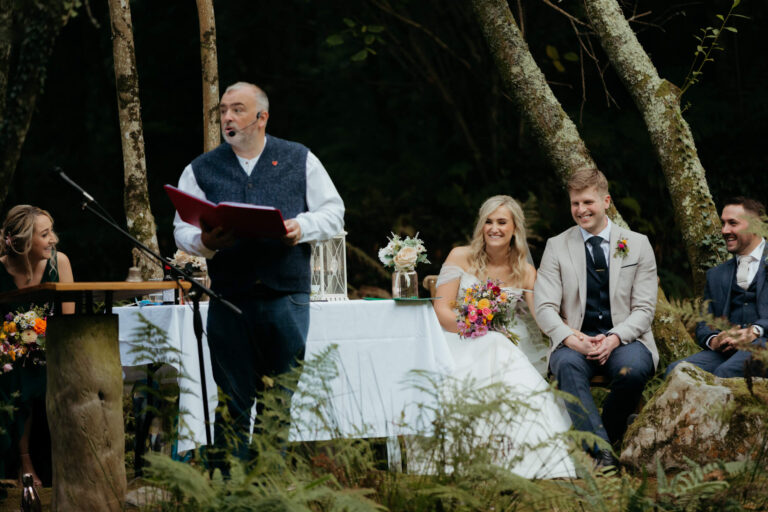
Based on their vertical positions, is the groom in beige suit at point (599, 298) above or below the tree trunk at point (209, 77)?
below

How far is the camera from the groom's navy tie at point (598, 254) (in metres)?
5.38

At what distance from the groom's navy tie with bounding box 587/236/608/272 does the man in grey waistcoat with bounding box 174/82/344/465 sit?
6.84ft

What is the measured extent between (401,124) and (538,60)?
8.09 feet

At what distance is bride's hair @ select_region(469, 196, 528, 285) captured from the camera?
230 inches

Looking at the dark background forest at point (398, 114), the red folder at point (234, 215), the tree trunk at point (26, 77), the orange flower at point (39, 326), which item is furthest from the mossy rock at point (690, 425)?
the tree trunk at point (26, 77)

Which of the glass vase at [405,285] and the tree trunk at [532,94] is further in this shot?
the tree trunk at [532,94]

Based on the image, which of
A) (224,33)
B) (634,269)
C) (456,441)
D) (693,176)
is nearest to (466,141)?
(224,33)

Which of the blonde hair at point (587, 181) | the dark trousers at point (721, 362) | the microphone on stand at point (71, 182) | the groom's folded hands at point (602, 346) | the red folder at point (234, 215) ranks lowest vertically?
the dark trousers at point (721, 362)

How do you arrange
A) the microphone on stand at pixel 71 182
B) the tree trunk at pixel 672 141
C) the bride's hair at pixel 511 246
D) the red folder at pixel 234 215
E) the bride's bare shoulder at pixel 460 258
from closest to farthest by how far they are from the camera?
the microphone on stand at pixel 71 182 < the red folder at pixel 234 215 < the bride's hair at pixel 511 246 < the bride's bare shoulder at pixel 460 258 < the tree trunk at pixel 672 141

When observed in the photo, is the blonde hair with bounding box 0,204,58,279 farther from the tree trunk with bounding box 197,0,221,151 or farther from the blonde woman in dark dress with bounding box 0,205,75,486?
the tree trunk with bounding box 197,0,221,151

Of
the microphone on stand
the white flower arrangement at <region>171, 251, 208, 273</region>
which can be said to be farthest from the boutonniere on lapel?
the microphone on stand

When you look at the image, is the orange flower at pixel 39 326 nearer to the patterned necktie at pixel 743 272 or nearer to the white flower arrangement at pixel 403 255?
the white flower arrangement at pixel 403 255

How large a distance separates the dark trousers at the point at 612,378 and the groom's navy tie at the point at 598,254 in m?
0.51

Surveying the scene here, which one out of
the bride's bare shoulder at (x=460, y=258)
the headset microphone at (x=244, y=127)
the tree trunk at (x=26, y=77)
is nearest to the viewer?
the headset microphone at (x=244, y=127)
